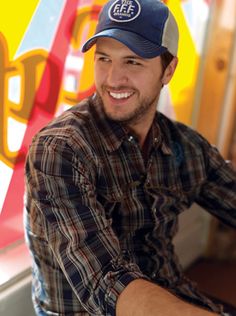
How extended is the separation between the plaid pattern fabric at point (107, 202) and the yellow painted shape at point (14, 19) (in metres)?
0.24

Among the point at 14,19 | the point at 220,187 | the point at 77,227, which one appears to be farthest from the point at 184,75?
the point at 77,227

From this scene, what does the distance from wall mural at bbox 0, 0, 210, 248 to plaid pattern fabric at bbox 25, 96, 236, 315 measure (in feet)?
0.62

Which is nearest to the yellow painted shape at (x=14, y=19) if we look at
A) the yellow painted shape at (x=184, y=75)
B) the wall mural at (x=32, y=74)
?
the wall mural at (x=32, y=74)

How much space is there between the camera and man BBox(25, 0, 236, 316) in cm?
95

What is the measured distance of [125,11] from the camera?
1.11m

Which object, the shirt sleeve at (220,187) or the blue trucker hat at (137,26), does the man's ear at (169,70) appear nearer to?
the blue trucker hat at (137,26)

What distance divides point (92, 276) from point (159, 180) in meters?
0.41

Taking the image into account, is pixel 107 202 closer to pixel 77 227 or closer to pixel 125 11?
pixel 77 227

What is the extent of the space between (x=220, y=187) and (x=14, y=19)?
792 mm

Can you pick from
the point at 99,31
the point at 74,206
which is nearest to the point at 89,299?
the point at 74,206

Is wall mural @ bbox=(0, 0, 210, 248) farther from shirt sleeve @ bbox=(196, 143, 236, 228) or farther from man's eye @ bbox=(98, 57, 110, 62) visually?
shirt sleeve @ bbox=(196, 143, 236, 228)

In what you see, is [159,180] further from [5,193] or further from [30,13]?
[30,13]

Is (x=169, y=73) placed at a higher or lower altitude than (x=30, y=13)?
lower

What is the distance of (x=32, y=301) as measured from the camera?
1304 millimetres
